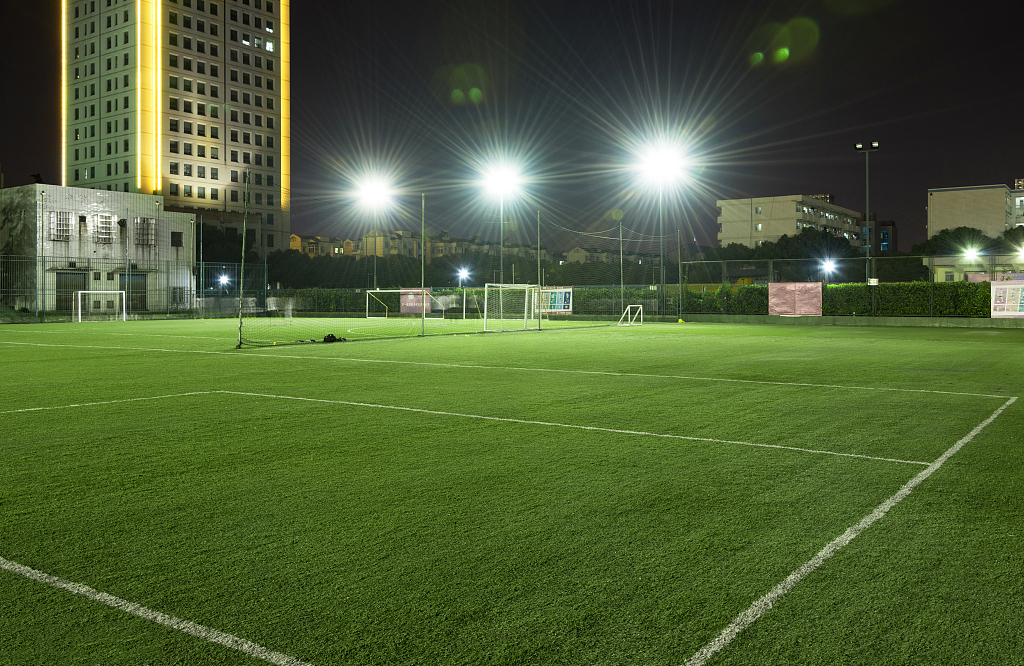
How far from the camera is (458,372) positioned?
13820 millimetres

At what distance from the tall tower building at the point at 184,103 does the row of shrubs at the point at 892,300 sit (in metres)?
66.1

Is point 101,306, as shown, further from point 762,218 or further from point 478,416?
point 762,218

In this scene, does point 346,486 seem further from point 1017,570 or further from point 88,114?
point 88,114

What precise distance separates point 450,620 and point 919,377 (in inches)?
472

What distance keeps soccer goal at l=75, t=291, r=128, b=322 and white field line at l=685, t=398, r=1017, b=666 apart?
4555 centimetres

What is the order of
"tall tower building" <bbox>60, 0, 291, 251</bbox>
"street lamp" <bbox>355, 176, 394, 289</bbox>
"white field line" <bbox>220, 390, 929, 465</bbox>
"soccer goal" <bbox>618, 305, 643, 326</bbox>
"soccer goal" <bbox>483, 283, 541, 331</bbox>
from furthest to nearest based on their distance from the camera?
1. "tall tower building" <bbox>60, 0, 291, 251</bbox>
2. "soccer goal" <bbox>618, 305, 643, 326</bbox>
3. "street lamp" <bbox>355, 176, 394, 289</bbox>
4. "soccer goal" <bbox>483, 283, 541, 331</bbox>
5. "white field line" <bbox>220, 390, 929, 465</bbox>

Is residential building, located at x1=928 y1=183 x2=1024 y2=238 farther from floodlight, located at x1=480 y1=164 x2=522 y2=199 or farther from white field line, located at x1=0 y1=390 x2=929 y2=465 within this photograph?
white field line, located at x1=0 y1=390 x2=929 y2=465

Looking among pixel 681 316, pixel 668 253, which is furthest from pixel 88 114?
pixel 681 316

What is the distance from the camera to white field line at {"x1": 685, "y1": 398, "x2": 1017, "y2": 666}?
9.51ft

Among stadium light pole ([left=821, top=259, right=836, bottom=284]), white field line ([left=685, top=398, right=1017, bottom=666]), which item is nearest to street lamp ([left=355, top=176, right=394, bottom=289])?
stadium light pole ([left=821, top=259, right=836, bottom=284])

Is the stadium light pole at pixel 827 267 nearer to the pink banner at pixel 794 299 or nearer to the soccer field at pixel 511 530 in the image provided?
the pink banner at pixel 794 299

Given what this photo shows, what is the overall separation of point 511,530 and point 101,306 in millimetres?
55472

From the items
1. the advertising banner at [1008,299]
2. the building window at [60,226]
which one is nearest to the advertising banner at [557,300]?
the advertising banner at [1008,299]

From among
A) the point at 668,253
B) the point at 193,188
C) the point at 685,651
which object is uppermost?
the point at 193,188
